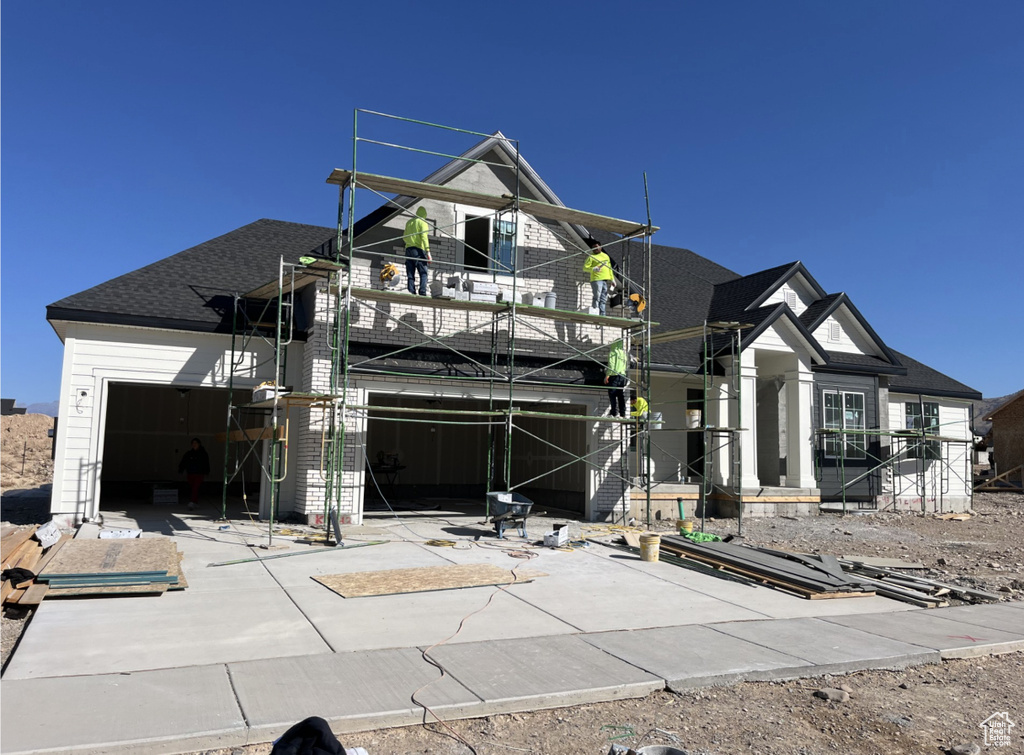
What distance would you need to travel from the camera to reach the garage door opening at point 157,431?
22.5 meters

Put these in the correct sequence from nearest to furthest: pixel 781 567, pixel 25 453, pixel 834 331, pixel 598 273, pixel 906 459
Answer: pixel 781 567 → pixel 598 273 → pixel 834 331 → pixel 906 459 → pixel 25 453

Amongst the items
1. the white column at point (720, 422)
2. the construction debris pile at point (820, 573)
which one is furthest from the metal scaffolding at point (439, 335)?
the construction debris pile at point (820, 573)

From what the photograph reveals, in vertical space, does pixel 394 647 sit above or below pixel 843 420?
below

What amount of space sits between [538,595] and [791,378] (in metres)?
13.9

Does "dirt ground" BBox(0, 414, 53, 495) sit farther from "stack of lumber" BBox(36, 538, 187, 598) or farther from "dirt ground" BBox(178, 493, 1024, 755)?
"dirt ground" BBox(178, 493, 1024, 755)

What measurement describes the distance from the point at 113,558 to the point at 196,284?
26.3ft

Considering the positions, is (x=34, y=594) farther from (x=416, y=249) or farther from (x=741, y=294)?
(x=741, y=294)

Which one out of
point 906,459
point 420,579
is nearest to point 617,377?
point 420,579

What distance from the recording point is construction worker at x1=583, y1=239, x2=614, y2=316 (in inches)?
637

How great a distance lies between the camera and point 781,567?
33.1ft

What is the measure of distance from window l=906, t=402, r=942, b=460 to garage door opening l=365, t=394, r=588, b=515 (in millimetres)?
12215

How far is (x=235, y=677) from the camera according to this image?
529cm

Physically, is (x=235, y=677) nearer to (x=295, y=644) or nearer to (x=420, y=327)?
(x=295, y=644)

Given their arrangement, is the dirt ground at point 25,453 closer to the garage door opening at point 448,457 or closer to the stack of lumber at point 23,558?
the garage door opening at point 448,457
